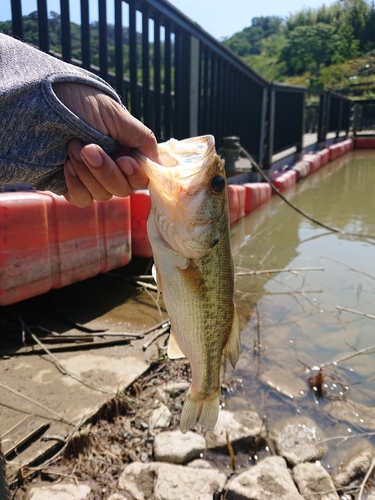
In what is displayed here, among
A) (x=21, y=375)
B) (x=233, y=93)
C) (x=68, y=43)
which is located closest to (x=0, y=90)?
(x=21, y=375)

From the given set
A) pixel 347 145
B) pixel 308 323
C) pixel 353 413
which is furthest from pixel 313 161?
pixel 353 413

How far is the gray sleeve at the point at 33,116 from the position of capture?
1.57 m

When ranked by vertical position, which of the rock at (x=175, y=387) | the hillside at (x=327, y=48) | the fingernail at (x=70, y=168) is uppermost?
the hillside at (x=327, y=48)

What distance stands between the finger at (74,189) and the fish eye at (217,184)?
58 centimetres

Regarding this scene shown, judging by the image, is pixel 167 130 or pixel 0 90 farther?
pixel 167 130

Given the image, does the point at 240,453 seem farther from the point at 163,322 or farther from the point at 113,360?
the point at 163,322

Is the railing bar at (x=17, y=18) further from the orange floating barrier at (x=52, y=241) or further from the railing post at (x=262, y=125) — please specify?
the railing post at (x=262, y=125)

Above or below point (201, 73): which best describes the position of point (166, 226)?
below

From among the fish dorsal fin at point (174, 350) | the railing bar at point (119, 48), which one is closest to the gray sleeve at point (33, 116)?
the fish dorsal fin at point (174, 350)

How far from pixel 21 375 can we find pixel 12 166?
226 cm

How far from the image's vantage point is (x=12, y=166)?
1.68 metres

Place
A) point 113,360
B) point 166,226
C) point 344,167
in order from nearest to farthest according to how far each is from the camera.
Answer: point 166,226 < point 113,360 < point 344,167

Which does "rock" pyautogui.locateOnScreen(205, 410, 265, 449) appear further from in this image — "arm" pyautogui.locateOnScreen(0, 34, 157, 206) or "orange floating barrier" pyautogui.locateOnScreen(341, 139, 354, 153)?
"orange floating barrier" pyautogui.locateOnScreen(341, 139, 354, 153)

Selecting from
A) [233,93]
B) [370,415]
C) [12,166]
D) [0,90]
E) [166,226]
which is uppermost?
[233,93]
